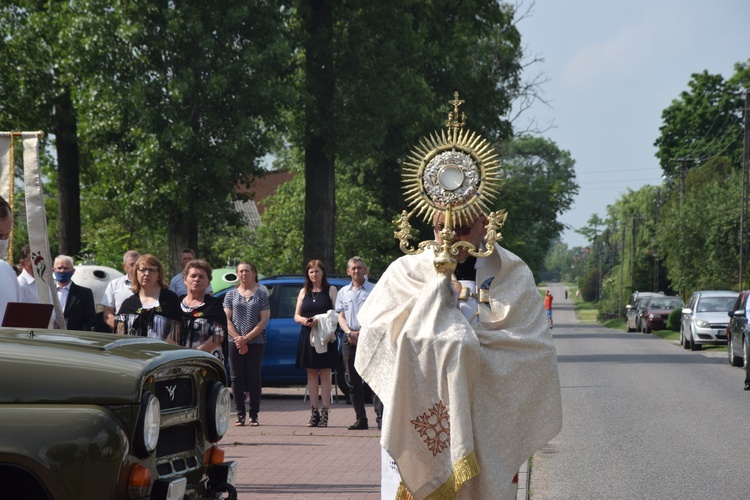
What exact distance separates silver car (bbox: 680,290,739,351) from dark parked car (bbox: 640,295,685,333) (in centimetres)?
1631

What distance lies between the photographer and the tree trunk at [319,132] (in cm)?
2600

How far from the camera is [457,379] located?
534 centimetres

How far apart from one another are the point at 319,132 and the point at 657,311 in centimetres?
2943

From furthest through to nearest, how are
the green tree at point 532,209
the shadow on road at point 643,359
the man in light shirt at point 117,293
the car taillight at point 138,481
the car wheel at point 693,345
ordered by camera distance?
the green tree at point 532,209, the car wheel at point 693,345, the shadow on road at point 643,359, the man in light shirt at point 117,293, the car taillight at point 138,481

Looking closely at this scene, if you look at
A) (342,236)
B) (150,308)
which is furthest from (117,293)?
(342,236)

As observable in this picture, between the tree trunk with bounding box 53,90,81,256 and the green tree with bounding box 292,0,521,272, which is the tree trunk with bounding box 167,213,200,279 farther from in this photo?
the tree trunk with bounding box 53,90,81,256

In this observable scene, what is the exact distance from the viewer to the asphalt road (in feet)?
31.6

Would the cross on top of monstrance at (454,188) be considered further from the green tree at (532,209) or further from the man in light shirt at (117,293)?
the green tree at (532,209)

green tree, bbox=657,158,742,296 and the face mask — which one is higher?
green tree, bbox=657,158,742,296

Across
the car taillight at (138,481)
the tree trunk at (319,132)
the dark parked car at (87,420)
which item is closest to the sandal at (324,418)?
the dark parked car at (87,420)

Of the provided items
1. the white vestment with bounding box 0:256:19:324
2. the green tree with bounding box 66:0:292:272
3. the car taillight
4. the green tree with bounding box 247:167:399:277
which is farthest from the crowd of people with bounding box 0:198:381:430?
the green tree with bounding box 247:167:399:277

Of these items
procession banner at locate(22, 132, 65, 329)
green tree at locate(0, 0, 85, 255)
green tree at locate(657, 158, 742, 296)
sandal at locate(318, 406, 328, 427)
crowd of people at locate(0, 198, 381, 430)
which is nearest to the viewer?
procession banner at locate(22, 132, 65, 329)

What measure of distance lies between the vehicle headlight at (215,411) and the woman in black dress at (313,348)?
7.61 metres

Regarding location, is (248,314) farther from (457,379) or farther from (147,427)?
(147,427)
